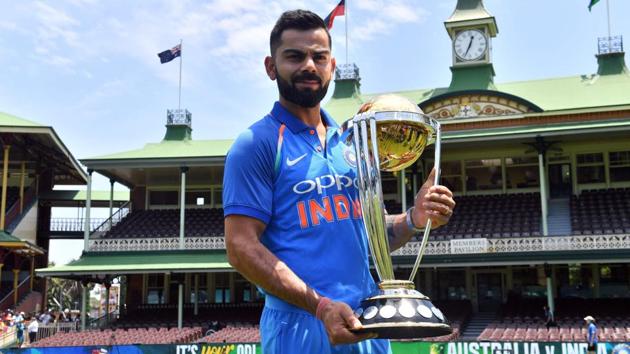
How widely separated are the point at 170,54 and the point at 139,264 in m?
12.3

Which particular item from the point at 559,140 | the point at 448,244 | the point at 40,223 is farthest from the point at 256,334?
the point at 40,223

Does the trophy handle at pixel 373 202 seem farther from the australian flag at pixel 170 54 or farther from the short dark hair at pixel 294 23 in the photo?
the australian flag at pixel 170 54

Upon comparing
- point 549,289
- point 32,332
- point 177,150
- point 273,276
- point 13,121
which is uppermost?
point 13,121

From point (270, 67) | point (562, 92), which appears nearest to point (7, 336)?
point (562, 92)

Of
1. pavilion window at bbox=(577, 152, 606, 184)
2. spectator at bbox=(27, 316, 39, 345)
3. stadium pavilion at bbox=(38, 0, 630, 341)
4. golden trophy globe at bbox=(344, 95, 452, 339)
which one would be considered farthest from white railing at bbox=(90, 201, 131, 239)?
golden trophy globe at bbox=(344, 95, 452, 339)

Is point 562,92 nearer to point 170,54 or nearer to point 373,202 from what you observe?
point 170,54

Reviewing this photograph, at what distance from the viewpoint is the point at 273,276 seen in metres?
2.87

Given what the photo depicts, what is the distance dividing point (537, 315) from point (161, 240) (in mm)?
14852

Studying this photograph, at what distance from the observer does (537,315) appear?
27.2 metres

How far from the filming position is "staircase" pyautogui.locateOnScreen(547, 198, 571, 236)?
91.9 ft

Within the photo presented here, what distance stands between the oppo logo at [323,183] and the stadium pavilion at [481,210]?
72.2ft

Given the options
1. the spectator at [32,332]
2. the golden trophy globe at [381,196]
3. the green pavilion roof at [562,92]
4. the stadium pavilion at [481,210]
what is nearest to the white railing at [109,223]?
the stadium pavilion at [481,210]

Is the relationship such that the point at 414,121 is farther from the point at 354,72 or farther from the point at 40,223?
the point at 40,223

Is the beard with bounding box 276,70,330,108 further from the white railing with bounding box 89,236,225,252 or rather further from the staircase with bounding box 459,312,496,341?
the white railing with bounding box 89,236,225,252
